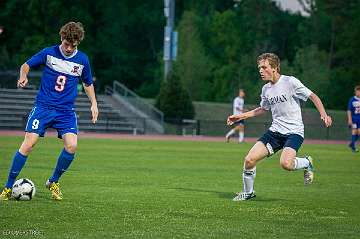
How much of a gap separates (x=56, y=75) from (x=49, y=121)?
63 centimetres

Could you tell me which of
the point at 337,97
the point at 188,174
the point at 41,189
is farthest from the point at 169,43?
the point at 41,189

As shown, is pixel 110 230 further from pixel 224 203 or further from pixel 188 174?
pixel 188 174

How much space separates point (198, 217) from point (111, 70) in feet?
243

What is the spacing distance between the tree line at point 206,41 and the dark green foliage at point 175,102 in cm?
1893

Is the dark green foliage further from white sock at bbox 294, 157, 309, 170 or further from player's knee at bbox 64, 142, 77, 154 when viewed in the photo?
player's knee at bbox 64, 142, 77, 154

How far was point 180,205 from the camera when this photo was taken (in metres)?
12.4

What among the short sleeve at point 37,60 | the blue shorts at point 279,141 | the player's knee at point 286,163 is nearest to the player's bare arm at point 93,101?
the short sleeve at point 37,60

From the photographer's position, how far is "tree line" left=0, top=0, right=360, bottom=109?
76.3 m

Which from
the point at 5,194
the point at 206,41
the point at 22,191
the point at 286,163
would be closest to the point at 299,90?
the point at 286,163

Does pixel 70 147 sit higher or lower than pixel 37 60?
lower

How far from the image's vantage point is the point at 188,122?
2143 inches

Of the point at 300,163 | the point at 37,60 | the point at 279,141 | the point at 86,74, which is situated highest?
the point at 37,60

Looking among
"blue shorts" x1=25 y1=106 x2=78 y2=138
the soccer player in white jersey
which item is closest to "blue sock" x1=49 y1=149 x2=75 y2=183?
"blue shorts" x1=25 y1=106 x2=78 y2=138

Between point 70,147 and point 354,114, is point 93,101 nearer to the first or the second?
point 70,147
